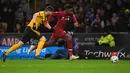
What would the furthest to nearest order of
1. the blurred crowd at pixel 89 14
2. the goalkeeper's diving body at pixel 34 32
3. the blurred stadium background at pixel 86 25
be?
1. the blurred crowd at pixel 89 14
2. the blurred stadium background at pixel 86 25
3. the goalkeeper's diving body at pixel 34 32

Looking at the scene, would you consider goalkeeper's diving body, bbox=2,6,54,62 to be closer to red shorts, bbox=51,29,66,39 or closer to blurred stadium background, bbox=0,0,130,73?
red shorts, bbox=51,29,66,39

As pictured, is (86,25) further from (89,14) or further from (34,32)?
(34,32)

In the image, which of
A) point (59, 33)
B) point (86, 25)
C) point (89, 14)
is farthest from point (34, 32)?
point (89, 14)

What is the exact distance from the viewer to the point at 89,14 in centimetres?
2250

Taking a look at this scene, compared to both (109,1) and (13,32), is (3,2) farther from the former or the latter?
(109,1)

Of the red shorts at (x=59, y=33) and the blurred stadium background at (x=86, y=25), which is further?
the blurred stadium background at (x=86, y=25)

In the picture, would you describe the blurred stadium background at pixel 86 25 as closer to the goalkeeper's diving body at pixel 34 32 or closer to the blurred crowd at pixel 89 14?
the blurred crowd at pixel 89 14

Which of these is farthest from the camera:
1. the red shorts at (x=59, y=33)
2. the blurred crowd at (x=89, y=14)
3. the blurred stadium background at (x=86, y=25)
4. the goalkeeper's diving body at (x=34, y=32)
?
the blurred crowd at (x=89, y=14)

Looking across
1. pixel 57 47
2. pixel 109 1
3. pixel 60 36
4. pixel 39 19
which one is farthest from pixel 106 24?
pixel 39 19

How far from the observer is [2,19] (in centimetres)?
2291

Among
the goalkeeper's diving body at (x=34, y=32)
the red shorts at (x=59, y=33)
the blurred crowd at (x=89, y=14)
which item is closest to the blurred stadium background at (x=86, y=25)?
the blurred crowd at (x=89, y=14)

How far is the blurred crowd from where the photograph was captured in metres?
21.7

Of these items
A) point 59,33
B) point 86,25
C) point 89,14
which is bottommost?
point 59,33

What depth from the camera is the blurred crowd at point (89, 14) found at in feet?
71.2
